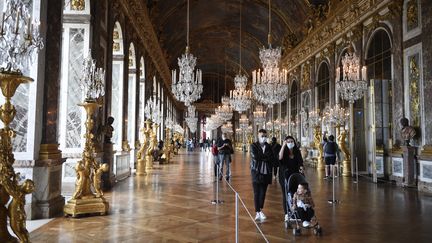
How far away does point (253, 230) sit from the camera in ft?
15.2

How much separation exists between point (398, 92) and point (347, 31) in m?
4.40

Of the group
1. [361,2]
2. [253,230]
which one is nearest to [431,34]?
[361,2]

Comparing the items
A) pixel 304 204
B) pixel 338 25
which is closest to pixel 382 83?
pixel 338 25

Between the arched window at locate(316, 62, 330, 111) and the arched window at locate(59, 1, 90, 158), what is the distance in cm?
1133

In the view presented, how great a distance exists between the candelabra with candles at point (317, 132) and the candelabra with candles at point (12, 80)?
515 inches

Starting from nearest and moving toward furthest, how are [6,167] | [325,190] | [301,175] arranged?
1. [6,167]
2. [301,175]
3. [325,190]

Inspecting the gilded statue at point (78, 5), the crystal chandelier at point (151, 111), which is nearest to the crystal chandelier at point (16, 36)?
the gilded statue at point (78, 5)

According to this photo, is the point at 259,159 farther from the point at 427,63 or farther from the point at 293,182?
the point at 427,63

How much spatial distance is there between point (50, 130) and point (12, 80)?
2.72 m

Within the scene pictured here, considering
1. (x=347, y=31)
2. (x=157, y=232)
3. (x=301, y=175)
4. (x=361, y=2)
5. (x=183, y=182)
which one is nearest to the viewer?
(x=157, y=232)

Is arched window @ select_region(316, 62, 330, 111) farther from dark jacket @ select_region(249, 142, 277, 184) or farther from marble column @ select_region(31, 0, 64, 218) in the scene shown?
marble column @ select_region(31, 0, 64, 218)

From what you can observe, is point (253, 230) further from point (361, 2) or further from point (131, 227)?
point (361, 2)

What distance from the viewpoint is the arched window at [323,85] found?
15.9 meters

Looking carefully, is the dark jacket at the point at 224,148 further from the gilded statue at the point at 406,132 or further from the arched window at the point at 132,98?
the arched window at the point at 132,98
